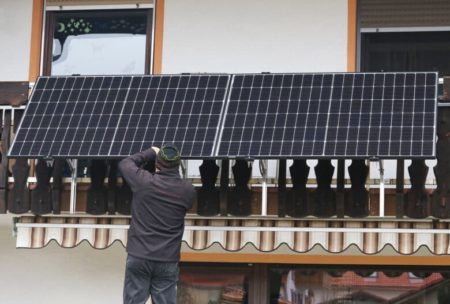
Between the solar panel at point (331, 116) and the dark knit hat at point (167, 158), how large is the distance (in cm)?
137

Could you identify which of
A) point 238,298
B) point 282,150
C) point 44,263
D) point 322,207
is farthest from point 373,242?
point 44,263

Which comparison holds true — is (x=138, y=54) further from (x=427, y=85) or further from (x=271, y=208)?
(x=427, y=85)

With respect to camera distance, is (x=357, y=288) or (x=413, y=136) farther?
(x=357, y=288)

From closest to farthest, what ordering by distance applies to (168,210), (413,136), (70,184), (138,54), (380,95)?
(168,210)
(413,136)
(380,95)
(70,184)
(138,54)

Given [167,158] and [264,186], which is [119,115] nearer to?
[264,186]

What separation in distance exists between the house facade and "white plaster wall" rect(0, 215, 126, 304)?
0.02 metres

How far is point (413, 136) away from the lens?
382 inches

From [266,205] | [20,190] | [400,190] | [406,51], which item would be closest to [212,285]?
[266,205]

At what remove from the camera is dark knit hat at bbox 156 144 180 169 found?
839 centimetres

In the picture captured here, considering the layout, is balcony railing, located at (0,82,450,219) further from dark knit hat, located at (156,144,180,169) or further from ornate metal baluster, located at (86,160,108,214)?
dark knit hat, located at (156,144,180,169)

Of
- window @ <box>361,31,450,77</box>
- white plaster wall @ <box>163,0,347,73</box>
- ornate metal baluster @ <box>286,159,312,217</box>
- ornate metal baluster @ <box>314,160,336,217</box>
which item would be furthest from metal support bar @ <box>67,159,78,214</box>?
window @ <box>361,31,450,77</box>

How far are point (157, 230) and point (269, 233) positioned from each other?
88.4 inches

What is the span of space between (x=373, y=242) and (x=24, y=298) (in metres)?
4.38

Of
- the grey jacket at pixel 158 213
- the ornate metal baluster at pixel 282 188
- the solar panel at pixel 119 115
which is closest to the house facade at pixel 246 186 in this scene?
the ornate metal baluster at pixel 282 188
